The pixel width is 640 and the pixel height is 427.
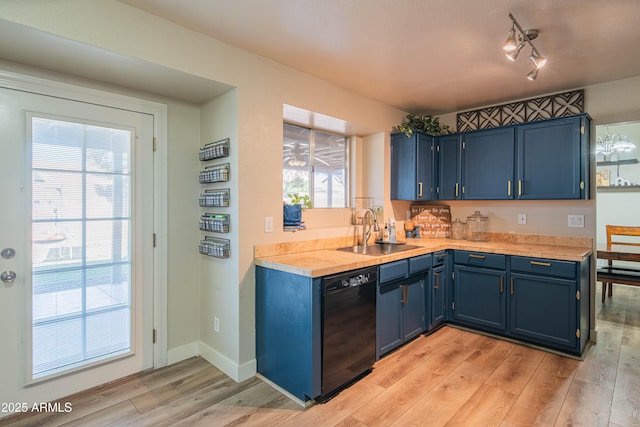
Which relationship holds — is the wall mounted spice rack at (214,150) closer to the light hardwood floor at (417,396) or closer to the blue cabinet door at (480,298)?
the light hardwood floor at (417,396)

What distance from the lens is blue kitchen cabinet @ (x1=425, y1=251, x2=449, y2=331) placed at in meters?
3.24

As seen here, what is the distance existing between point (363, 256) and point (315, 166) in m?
1.31

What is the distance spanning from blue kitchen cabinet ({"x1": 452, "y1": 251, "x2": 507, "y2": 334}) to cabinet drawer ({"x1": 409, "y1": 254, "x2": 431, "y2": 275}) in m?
0.45

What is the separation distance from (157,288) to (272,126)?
158 centimetres

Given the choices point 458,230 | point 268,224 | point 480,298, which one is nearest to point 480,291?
point 480,298

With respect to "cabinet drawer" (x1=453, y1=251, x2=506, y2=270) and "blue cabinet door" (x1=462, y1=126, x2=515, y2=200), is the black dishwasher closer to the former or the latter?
"cabinet drawer" (x1=453, y1=251, x2=506, y2=270)

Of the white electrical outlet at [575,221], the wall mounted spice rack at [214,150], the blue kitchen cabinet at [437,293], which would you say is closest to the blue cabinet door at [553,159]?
the white electrical outlet at [575,221]

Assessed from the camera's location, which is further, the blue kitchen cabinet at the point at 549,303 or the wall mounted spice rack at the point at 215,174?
the blue kitchen cabinet at the point at 549,303

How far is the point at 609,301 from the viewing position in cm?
426

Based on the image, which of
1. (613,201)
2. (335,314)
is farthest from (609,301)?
(335,314)

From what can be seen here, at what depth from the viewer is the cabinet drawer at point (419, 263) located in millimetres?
2946

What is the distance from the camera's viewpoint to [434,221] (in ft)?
13.4

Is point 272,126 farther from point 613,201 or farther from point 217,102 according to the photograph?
point 613,201

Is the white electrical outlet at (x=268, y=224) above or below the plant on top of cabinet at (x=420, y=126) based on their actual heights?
below
